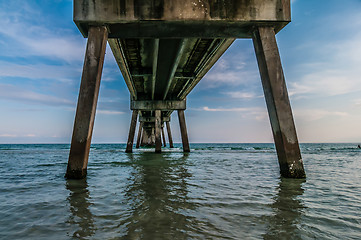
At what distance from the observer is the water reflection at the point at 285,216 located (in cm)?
192

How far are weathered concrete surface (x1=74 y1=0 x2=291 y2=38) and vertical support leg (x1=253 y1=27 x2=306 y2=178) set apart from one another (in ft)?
1.67

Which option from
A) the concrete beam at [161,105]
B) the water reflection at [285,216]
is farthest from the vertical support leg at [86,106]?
the concrete beam at [161,105]

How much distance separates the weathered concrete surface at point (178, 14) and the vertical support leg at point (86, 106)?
0.48 m

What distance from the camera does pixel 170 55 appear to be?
11531 millimetres

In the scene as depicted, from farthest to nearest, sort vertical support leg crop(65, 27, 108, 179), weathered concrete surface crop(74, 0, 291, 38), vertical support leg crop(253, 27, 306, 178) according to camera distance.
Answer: weathered concrete surface crop(74, 0, 291, 38)
vertical support leg crop(253, 27, 306, 178)
vertical support leg crop(65, 27, 108, 179)

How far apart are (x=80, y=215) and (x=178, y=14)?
5625mm

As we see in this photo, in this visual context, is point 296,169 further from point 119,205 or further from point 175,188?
point 119,205

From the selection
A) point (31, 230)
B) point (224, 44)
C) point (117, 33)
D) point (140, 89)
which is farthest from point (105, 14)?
point (140, 89)

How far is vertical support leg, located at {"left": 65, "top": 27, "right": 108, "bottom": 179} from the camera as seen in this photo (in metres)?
5.45

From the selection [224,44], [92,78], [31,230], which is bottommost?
[31,230]

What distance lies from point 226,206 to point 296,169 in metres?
3.53

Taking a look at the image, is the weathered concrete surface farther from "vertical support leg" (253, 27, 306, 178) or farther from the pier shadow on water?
the pier shadow on water

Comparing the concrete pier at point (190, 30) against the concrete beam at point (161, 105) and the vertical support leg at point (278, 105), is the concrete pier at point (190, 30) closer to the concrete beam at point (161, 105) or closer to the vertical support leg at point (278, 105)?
the vertical support leg at point (278, 105)

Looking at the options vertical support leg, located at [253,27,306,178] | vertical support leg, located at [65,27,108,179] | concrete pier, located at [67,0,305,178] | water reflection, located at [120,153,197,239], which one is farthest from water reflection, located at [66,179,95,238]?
vertical support leg, located at [253,27,306,178]
